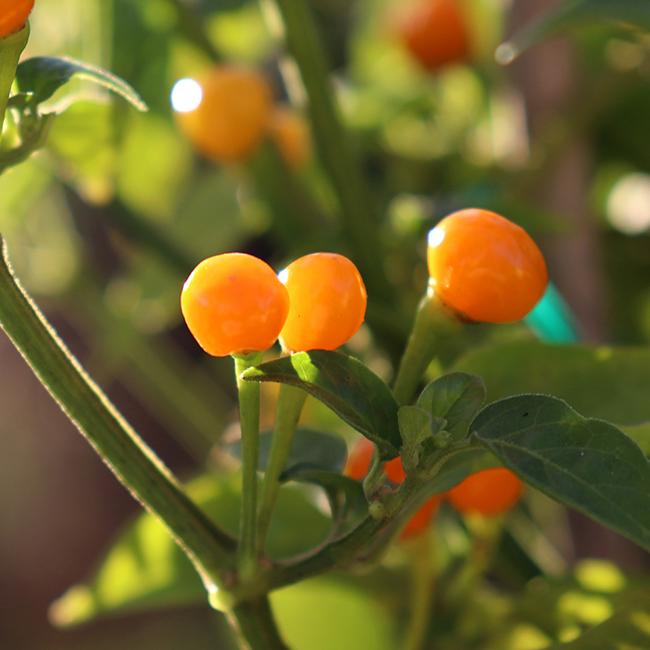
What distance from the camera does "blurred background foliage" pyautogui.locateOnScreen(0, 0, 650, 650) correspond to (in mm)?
606

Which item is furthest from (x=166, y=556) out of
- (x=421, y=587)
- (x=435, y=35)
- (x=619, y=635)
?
(x=435, y=35)

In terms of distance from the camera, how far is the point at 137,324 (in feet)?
3.20

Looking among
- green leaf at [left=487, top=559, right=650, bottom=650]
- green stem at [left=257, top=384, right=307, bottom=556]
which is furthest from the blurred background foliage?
green stem at [left=257, top=384, right=307, bottom=556]

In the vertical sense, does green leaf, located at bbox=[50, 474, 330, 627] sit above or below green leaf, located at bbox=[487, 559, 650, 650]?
above

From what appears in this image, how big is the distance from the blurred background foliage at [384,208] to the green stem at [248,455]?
0.12 metres

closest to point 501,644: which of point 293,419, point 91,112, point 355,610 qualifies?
point 355,610

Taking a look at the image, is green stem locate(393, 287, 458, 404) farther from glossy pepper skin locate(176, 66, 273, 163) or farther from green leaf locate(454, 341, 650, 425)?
glossy pepper skin locate(176, 66, 273, 163)

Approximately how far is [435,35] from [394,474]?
22.5 inches

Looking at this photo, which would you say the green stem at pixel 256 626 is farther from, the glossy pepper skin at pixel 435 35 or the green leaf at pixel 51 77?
the glossy pepper skin at pixel 435 35

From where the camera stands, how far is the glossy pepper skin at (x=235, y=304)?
0.36 m

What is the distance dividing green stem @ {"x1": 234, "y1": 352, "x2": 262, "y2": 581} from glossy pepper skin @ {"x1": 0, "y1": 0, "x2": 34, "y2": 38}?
136 mm

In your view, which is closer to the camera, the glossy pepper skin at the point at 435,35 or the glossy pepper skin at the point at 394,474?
the glossy pepper skin at the point at 394,474

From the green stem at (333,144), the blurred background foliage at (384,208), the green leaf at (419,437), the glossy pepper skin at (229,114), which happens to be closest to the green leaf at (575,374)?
the blurred background foliage at (384,208)

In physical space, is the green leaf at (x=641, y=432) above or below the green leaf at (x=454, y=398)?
below
